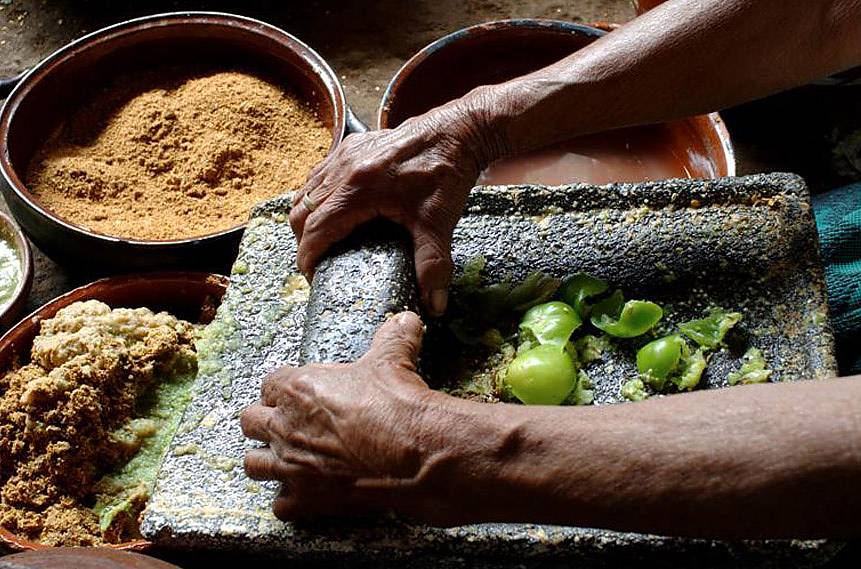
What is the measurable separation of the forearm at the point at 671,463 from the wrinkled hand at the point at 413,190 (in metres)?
0.41

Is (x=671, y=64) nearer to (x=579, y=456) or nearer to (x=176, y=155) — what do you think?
(x=579, y=456)

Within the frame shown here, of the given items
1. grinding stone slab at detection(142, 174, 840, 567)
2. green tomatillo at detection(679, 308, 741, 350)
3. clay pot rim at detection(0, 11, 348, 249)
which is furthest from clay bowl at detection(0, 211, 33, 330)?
green tomatillo at detection(679, 308, 741, 350)

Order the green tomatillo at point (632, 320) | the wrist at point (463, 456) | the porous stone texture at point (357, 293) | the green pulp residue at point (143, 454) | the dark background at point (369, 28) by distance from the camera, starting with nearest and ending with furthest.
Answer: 1. the wrist at point (463, 456)
2. the porous stone texture at point (357, 293)
3. the green tomatillo at point (632, 320)
4. the green pulp residue at point (143, 454)
5. the dark background at point (369, 28)

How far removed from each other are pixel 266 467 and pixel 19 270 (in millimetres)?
1356

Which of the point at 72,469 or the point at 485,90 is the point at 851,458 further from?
the point at 72,469

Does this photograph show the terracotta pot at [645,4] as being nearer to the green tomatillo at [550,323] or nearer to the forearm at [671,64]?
the forearm at [671,64]

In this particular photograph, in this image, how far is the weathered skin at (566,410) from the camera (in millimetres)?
1184

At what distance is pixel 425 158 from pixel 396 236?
150 mm

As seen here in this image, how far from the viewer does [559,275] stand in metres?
1.76

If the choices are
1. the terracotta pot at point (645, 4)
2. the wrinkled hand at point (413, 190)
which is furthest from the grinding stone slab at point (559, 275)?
the terracotta pot at point (645, 4)

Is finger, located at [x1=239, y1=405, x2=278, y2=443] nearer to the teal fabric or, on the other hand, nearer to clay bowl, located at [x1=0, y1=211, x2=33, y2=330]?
clay bowl, located at [x1=0, y1=211, x2=33, y2=330]

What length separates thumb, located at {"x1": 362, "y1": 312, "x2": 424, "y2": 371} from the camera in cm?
143

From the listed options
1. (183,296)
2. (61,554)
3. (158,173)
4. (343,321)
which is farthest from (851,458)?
(158,173)

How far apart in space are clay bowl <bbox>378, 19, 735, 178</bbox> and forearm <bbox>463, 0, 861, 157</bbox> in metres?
0.66
